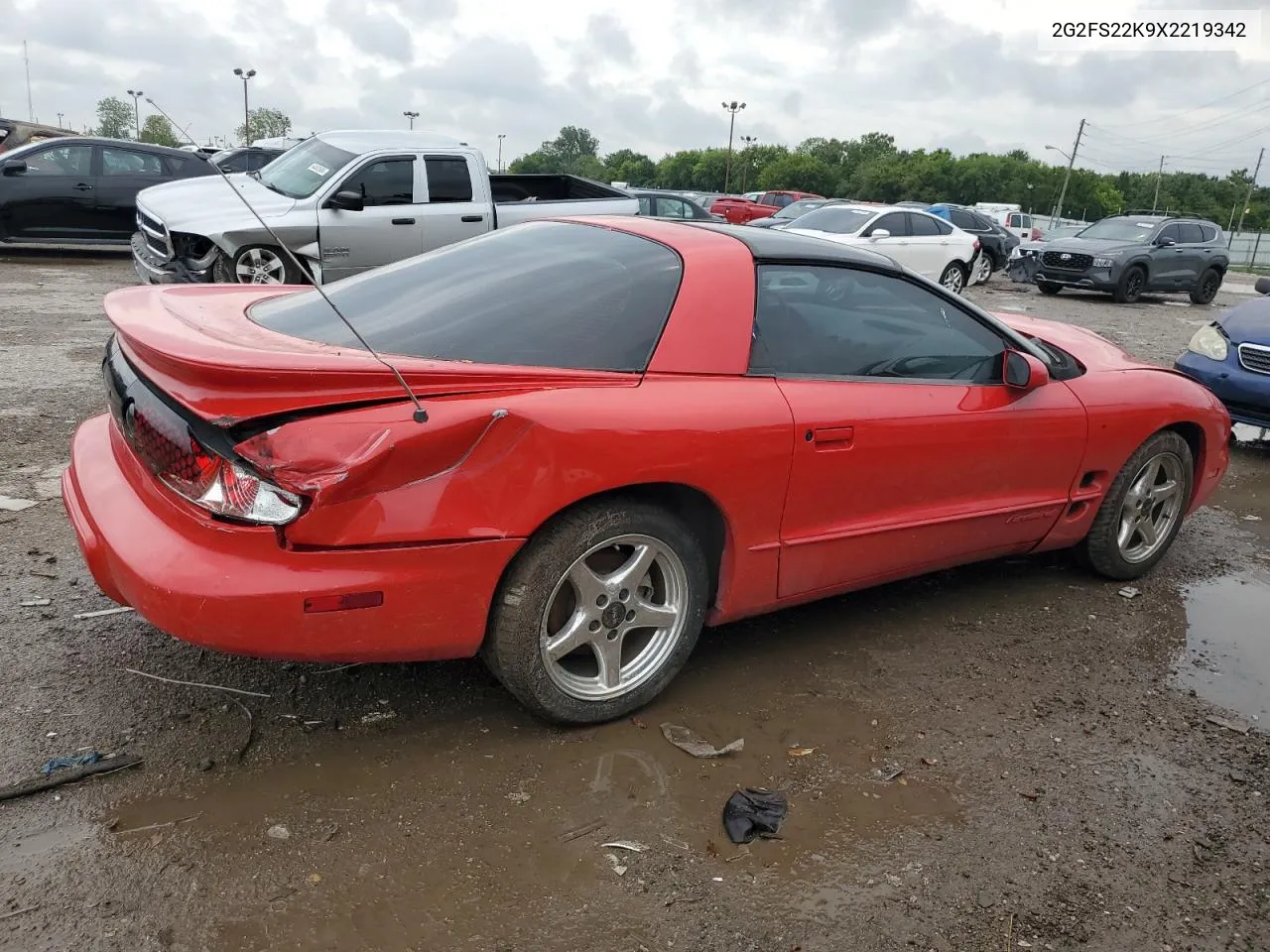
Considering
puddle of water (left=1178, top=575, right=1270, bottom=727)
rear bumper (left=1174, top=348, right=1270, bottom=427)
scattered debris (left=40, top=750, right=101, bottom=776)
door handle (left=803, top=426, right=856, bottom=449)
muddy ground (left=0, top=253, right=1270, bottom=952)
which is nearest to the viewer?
muddy ground (left=0, top=253, right=1270, bottom=952)

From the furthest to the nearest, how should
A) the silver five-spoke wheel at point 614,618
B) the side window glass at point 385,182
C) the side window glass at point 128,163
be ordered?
the side window glass at point 128,163 < the side window glass at point 385,182 < the silver five-spoke wheel at point 614,618

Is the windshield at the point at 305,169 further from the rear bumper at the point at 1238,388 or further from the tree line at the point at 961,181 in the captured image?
the tree line at the point at 961,181

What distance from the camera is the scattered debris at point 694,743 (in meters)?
2.85

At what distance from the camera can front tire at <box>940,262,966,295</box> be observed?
617 inches

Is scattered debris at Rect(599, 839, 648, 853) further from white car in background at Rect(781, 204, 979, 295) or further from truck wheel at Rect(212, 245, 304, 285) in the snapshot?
white car in background at Rect(781, 204, 979, 295)

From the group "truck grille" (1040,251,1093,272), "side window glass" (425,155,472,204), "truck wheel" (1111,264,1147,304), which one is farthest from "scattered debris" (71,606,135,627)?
"truck wheel" (1111,264,1147,304)

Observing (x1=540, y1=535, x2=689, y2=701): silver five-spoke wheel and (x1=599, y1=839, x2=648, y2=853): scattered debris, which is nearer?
(x1=599, y1=839, x2=648, y2=853): scattered debris

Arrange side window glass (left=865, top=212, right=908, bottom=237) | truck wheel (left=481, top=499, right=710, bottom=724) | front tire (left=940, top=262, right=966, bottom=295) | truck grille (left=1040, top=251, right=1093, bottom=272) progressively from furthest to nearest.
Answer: truck grille (left=1040, top=251, right=1093, bottom=272)
front tire (left=940, top=262, right=966, bottom=295)
side window glass (left=865, top=212, right=908, bottom=237)
truck wheel (left=481, top=499, right=710, bottom=724)

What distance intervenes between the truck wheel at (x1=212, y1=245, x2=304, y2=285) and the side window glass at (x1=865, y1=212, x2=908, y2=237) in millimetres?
8934

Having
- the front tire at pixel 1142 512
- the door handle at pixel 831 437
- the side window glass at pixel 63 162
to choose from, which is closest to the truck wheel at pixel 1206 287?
the front tire at pixel 1142 512

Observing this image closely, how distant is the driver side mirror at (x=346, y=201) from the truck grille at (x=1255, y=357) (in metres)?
7.46

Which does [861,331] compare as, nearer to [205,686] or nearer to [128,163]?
[205,686]

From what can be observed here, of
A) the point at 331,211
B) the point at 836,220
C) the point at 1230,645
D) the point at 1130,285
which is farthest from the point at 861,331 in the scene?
the point at 1130,285

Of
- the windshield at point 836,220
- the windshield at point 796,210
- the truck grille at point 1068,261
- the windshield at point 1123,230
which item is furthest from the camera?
the windshield at point 1123,230
